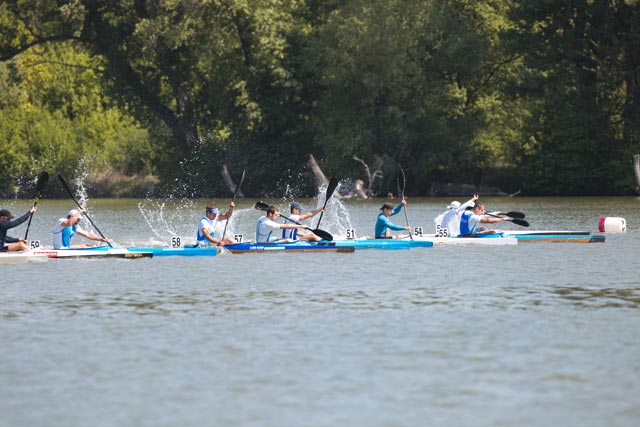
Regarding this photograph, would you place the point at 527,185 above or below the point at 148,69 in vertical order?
below

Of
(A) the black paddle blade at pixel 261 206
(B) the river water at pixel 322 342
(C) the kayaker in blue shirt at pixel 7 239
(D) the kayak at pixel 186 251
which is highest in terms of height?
(A) the black paddle blade at pixel 261 206

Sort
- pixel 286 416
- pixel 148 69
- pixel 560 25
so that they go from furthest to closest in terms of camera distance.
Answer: pixel 148 69 → pixel 560 25 → pixel 286 416

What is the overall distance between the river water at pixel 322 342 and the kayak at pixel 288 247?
0.72m

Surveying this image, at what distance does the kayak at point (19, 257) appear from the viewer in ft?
94.4

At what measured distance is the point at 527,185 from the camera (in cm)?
7800

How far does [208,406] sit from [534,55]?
64.5 meters

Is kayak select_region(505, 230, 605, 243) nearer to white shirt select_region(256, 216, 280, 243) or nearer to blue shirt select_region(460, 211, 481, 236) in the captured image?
blue shirt select_region(460, 211, 481, 236)

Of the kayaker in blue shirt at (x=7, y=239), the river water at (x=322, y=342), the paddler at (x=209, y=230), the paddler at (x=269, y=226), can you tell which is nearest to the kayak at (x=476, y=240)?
the river water at (x=322, y=342)

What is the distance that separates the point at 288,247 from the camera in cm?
3102

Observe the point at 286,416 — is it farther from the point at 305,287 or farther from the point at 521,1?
the point at 521,1

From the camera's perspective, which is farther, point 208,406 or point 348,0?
point 348,0

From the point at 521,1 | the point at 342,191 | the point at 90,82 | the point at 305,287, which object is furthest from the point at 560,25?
the point at 305,287

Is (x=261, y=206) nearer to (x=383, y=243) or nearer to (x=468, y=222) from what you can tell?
(x=383, y=243)

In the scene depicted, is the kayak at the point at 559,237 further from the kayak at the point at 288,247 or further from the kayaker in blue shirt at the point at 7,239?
the kayaker in blue shirt at the point at 7,239
